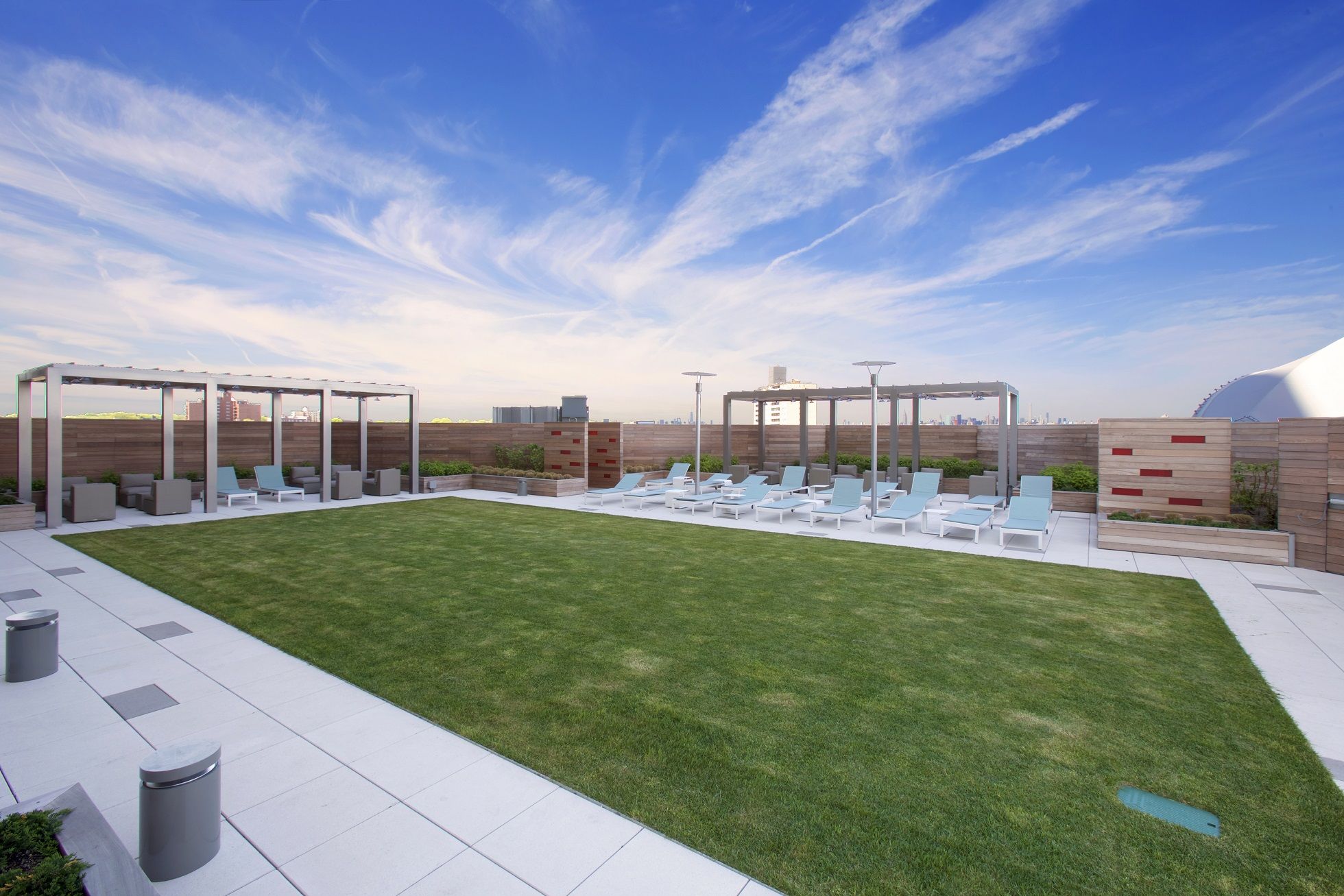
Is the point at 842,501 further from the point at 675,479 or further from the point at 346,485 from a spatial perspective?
the point at 346,485

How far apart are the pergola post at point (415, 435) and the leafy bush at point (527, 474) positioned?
1.94 meters

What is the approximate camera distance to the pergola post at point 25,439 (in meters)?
11.2

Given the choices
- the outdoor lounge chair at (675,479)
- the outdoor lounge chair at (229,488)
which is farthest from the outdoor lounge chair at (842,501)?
the outdoor lounge chair at (229,488)

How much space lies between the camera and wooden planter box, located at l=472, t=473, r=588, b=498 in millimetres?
15906

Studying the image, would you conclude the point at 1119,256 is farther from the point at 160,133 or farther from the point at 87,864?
the point at 160,133

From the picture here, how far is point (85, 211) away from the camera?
11.7 meters

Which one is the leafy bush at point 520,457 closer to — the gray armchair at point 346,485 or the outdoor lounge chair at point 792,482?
the gray armchair at point 346,485

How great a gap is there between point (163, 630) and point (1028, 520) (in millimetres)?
11643

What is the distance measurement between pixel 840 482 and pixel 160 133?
49.5ft

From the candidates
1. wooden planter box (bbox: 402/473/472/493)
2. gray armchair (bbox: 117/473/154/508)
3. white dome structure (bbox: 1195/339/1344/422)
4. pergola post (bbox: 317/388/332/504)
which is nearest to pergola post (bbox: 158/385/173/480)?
gray armchair (bbox: 117/473/154/508)

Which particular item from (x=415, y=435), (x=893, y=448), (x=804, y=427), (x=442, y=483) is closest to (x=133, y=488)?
(x=415, y=435)

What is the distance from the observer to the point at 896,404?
1691 centimetres

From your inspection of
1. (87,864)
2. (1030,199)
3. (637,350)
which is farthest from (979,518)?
(637,350)

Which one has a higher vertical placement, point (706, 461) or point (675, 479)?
point (706, 461)
